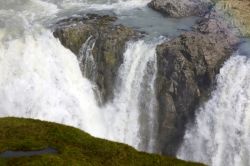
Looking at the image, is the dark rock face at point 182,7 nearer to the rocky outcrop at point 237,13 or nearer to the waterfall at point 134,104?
the rocky outcrop at point 237,13

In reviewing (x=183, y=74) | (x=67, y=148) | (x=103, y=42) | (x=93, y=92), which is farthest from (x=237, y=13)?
(x=67, y=148)

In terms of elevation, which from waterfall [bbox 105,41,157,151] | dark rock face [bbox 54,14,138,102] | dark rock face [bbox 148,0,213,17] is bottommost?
waterfall [bbox 105,41,157,151]

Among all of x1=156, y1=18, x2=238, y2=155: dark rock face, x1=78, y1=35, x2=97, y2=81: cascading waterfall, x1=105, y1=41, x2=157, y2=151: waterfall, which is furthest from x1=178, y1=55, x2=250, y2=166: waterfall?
x1=78, y1=35, x2=97, y2=81: cascading waterfall

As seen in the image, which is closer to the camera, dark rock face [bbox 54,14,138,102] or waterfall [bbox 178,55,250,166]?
waterfall [bbox 178,55,250,166]

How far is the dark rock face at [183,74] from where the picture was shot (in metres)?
25.6

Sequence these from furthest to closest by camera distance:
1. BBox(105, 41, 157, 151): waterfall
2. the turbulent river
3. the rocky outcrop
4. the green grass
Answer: the rocky outcrop → BBox(105, 41, 157, 151): waterfall → the turbulent river → the green grass

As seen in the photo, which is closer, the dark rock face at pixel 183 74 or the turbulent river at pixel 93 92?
the turbulent river at pixel 93 92

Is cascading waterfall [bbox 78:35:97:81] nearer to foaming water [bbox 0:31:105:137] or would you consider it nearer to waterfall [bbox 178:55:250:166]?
foaming water [bbox 0:31:105:137]

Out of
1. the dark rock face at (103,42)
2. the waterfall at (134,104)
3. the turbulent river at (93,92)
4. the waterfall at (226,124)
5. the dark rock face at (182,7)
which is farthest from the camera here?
the dark rock face at (182,7)

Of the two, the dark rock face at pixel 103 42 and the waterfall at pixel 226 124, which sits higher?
the dark rock face at pixel 103 42

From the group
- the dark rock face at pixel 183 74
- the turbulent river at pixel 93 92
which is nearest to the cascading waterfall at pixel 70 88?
the turbulent river at pixel 93 92

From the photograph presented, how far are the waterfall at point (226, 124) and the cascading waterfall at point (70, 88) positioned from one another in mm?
2671

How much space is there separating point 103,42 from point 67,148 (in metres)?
14.9

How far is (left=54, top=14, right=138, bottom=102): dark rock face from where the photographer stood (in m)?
26.9
